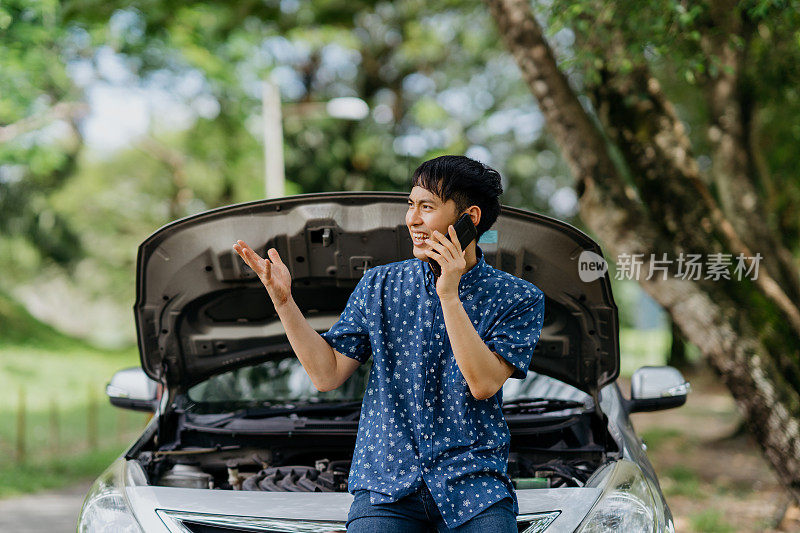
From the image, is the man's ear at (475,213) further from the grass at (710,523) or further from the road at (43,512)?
the road at (43,512)

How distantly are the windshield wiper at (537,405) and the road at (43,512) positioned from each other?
366cm

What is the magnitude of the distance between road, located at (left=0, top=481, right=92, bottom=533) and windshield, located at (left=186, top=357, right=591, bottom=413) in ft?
8.17

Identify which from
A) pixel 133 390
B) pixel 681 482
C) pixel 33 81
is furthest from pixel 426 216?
pixel 33 81

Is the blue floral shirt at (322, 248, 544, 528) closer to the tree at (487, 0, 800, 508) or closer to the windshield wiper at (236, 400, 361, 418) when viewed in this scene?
the windshield wiper at (236, 400, 361, 418)

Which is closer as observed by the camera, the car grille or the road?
the car grille

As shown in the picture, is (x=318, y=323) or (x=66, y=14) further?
(x=66, y=14)

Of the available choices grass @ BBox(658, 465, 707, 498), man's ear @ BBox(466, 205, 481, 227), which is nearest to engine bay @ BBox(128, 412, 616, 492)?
man's ear @ BBox(466, 205, 481, 227)

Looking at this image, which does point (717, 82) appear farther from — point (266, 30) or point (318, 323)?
point (266, 30)

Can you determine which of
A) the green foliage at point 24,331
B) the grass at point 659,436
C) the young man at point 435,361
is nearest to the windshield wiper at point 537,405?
the young man at point 435,361

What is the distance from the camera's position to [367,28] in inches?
759

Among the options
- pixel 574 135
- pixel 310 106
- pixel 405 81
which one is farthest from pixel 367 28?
pixel 574 135

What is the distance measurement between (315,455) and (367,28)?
17.2 m

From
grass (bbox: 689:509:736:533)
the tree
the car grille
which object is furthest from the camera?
grass (bbox: 689:509:736:533)

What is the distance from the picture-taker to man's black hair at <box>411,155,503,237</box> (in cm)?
202
